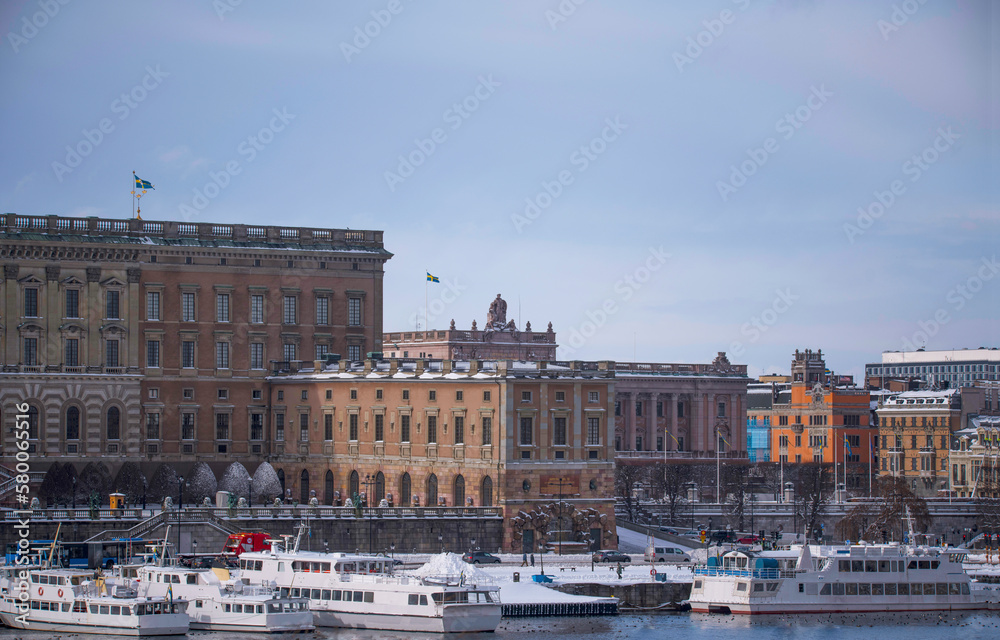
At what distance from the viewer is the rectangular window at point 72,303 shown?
12812cm

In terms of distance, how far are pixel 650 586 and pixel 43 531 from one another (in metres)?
29.7

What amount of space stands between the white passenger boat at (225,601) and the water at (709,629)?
0.50m

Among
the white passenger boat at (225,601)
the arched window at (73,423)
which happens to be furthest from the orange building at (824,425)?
the white passenger boat at (225,601)

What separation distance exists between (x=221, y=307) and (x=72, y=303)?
9.57m

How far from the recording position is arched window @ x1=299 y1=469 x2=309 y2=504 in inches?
5128

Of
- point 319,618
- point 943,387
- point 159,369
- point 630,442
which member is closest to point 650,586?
point 319,618

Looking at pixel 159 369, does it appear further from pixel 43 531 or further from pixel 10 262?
pixel 43 531

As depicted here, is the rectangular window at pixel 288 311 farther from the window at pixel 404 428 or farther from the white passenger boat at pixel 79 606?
the white passenger boat at pixel 79 606

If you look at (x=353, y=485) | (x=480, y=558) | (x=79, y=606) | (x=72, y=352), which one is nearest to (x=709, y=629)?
(x=480, y=558)

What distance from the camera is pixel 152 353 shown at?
131 metres

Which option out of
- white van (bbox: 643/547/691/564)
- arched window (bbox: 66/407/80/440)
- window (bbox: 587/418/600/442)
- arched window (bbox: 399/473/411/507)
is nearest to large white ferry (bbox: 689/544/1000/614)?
white van (bbox: 643/547/691/564)

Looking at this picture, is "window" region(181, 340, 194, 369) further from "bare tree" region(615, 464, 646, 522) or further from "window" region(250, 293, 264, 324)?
"bare tree" region(615, 464, 646, 522)

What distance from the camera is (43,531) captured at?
104000 millimetres

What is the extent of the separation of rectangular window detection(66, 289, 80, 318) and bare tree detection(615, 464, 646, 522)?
36512mm
